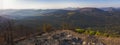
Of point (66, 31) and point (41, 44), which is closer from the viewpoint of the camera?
point (41, 44)

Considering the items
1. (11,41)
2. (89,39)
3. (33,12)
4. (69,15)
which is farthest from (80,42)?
(69,15)

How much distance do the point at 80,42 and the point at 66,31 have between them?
2106mm

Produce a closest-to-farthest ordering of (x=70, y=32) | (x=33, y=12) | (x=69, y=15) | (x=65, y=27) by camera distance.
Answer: (x=70, y=32) < (x=65, y=27) < (x=33, y=12) < (x=69, y=15)

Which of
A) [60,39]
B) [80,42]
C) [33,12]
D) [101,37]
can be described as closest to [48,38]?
[60,39]

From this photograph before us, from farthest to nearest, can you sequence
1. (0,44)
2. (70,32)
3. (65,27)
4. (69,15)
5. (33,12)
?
(69,15) < (33,12) < (65,27) < (70,32) < (0,44)

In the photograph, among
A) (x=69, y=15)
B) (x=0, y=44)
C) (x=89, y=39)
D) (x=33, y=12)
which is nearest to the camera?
(x=0, y=44)

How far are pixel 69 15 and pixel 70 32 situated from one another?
117 feet

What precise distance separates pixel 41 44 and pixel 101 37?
→ 10.2 ft

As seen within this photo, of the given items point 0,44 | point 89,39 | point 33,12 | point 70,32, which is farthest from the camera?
point 33,12

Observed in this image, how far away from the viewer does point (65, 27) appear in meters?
17.2

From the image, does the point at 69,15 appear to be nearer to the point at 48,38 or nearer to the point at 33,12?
the point at 33,12

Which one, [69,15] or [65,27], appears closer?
[65,27]

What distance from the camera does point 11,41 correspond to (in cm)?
1352

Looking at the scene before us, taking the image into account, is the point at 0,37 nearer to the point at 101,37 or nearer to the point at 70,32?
the point at 70,32
